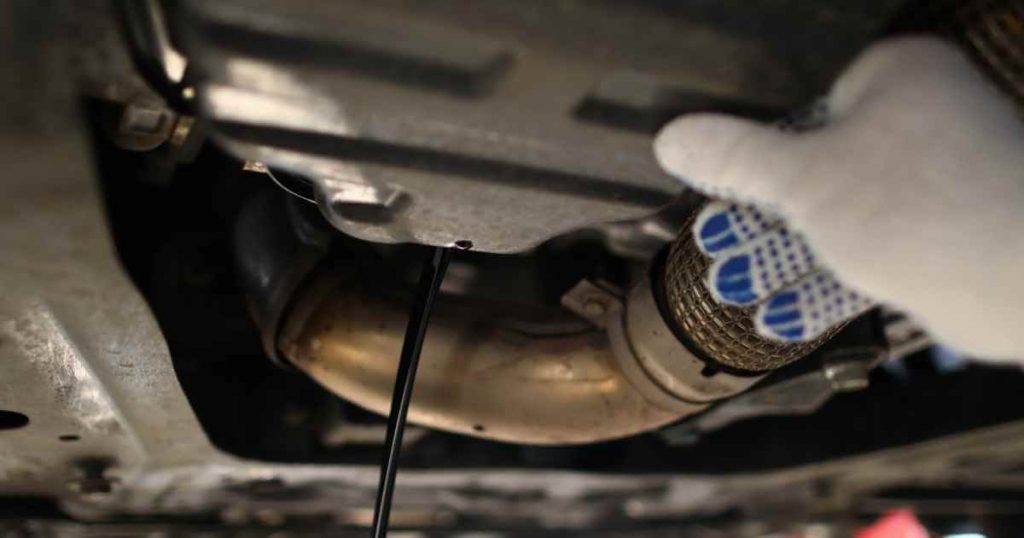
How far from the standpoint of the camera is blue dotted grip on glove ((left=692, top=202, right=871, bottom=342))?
1.54 feet

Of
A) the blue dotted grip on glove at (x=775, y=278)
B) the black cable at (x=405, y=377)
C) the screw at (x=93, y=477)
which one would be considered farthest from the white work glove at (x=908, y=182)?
the screw at (x=93, y=477)

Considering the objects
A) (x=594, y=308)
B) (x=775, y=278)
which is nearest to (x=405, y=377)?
(x=594, y=308)

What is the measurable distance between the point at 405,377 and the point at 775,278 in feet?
1.04

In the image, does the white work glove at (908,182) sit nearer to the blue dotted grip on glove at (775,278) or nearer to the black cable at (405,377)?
the blue dotted grip on glove at (775,278)

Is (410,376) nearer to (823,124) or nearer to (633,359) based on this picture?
(633,359)

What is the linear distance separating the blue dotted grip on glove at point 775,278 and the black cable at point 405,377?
0.25m

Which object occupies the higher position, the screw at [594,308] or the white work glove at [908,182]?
the screw at [594,308]

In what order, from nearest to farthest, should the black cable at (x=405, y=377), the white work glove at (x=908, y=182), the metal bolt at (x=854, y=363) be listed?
the white work glove at (x=908, y=182)
the black cable at (x=405, y=377)
the metal bolt at (x=854, y=363)

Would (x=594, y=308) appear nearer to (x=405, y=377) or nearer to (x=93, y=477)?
(x=405, y=377)

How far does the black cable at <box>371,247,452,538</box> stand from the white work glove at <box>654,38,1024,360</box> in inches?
10.9

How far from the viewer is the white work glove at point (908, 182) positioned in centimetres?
41

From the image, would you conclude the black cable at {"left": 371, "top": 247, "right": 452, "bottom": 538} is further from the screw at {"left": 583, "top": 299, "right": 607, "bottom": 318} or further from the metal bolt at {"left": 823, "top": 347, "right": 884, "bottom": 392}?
the metal bolt at {"left": 823, "top": 347, "right": 884, "bottom": 392}

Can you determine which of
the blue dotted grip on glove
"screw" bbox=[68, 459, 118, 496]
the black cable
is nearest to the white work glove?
the blue dotted grip on glove

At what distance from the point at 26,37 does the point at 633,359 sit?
0.48 meters
